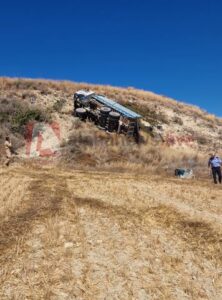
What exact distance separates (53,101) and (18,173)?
18.2 meters

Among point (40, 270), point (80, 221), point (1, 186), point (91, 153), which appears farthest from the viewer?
point (91, 153)

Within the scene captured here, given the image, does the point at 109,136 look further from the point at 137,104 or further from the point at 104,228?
the point at 104,228

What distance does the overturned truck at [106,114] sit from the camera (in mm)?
31844

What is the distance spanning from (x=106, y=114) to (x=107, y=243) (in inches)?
894

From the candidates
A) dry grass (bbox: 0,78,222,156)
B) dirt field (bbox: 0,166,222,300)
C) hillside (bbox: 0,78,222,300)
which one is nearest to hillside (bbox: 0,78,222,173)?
dry grass (bbox: 0,78,222,156)

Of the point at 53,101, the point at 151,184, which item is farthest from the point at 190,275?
the point at 53,101

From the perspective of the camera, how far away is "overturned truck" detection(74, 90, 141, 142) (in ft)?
104

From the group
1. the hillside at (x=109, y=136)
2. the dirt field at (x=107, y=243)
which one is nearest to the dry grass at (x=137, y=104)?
the hillside at (x=109, y=136)

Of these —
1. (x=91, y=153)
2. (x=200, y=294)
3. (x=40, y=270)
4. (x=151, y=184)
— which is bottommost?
(x=200, y=294)

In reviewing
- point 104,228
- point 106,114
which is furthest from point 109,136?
point 104,228

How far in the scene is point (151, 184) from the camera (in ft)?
61.7

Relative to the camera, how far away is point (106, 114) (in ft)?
104

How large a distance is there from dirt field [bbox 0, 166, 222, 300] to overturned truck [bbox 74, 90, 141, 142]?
15622mm

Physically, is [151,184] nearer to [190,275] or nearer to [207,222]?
[207,222]
